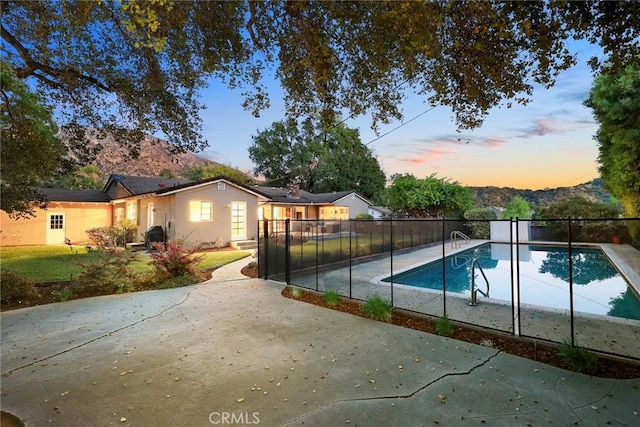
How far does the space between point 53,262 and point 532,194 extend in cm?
4078

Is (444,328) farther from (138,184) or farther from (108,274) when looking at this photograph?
(138,184)

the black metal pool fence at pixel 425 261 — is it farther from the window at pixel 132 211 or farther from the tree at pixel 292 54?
the window at pixel 132 211

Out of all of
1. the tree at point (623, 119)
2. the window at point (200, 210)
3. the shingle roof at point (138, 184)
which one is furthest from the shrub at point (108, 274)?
the tree at point (623, 119)

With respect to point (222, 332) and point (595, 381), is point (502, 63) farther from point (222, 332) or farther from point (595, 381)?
point (222, 332)

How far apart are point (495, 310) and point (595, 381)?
2515 mm

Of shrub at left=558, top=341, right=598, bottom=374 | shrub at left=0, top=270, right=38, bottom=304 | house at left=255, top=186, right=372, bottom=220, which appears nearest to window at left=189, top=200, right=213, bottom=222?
shrub at left=0, top=270, right=38, bottom=304

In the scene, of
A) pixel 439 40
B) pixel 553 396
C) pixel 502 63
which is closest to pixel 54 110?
pixel 439 40

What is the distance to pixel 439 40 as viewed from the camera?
430 centimetres

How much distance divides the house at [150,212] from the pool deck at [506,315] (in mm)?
7647

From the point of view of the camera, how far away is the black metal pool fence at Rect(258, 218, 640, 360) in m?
4.26

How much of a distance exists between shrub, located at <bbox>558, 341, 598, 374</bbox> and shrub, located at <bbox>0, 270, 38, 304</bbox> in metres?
9.26

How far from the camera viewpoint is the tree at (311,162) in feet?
119

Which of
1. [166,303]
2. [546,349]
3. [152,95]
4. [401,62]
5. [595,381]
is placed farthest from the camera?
[152,95]

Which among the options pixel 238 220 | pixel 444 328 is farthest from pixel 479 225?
pixel 444 328
